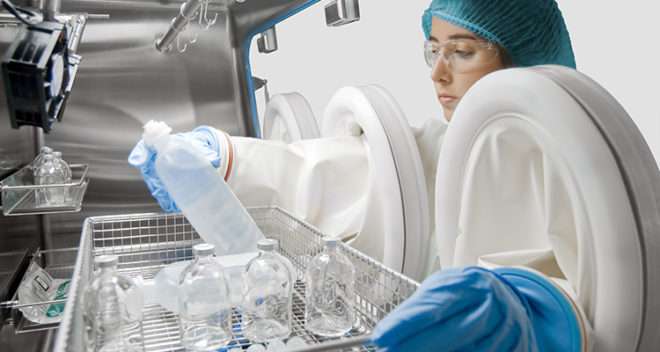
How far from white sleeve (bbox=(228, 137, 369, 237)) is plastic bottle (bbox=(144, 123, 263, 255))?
218mm

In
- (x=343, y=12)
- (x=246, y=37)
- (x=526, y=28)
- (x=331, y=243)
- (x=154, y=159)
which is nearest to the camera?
(x=331, y=243)

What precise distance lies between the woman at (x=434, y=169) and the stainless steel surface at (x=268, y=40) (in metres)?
0.90

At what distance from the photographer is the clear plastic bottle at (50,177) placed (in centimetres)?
137

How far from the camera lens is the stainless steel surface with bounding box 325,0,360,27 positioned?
1529mm

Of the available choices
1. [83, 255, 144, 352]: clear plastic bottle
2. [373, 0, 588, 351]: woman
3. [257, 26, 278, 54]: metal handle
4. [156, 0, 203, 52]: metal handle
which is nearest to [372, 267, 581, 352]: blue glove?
[373, 0, 588, 351]: woman

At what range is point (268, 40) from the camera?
235cm

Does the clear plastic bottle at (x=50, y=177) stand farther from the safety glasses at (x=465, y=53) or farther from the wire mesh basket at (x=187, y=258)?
the safety glasses at (x=465, y=53)

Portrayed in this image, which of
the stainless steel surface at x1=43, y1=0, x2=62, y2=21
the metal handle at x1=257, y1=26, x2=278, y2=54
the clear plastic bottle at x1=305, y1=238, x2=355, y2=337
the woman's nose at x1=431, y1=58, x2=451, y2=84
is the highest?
the metal handle at x1=257, y1=26, x2=278, y2=54

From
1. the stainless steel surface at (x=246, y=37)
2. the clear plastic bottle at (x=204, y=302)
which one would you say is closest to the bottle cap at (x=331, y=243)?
the clear plastic bottle at (x=204, y=302)

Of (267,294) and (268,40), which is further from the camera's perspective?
(268,40)

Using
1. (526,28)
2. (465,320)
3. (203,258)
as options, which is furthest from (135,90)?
(465,320)

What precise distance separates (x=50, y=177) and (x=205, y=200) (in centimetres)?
60

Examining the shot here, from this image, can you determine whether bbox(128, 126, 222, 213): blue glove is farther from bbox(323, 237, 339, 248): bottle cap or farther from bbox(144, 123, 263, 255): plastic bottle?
bbox(323, 237, 339, 248): bottle cap

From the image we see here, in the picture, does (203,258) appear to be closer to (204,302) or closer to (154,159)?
(204,302)
